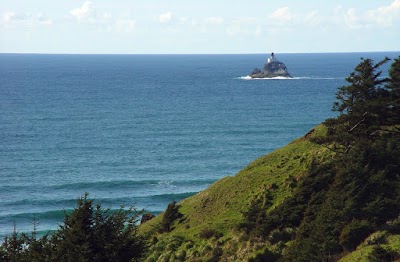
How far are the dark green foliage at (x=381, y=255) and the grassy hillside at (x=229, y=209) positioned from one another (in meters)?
8.65

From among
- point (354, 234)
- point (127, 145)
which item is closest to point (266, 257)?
point (354, 234)

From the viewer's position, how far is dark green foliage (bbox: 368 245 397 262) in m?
24.9

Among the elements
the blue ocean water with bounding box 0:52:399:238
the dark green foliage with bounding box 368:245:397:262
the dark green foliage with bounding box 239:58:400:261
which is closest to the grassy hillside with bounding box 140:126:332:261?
the dark green foliage with bounding box 239:58:400:261

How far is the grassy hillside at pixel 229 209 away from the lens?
35.2 meters

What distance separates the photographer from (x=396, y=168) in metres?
35.6

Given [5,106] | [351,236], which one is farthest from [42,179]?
[5,106]

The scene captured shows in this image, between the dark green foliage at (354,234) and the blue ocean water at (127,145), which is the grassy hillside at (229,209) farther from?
the blue ocean water at (127,145)

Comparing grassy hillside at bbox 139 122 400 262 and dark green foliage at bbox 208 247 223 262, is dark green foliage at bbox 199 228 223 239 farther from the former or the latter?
dark green foliage at bbox 208 247 223 262

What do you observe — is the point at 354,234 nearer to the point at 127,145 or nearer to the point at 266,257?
the point at 266,257

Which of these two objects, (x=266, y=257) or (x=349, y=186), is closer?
(x=266, y=257)

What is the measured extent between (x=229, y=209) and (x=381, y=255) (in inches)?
699

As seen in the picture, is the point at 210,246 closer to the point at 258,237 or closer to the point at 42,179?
the point at 258,237

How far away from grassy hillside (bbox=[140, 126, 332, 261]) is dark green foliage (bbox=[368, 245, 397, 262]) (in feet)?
28.4

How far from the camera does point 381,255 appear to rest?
82.6 feet
